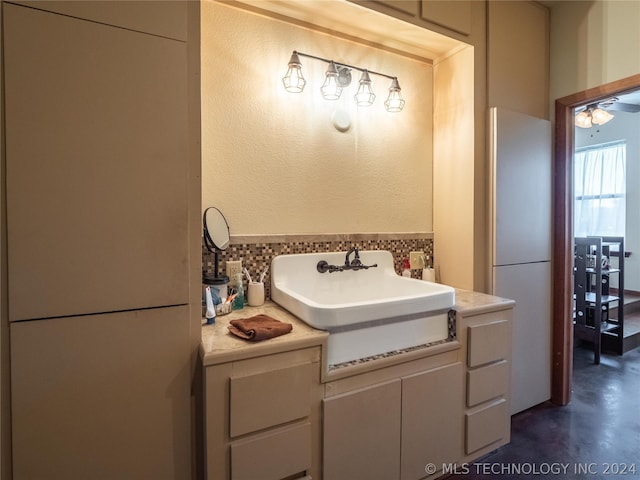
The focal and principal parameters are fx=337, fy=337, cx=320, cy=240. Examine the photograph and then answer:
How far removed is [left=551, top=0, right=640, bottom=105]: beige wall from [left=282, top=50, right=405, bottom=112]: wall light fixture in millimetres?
1074

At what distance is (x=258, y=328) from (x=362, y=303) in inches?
15.1

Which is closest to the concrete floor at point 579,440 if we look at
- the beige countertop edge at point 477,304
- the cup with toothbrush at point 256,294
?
the beige countertop edge at point 477,304

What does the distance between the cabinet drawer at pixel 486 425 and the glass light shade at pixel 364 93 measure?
1.62 metres

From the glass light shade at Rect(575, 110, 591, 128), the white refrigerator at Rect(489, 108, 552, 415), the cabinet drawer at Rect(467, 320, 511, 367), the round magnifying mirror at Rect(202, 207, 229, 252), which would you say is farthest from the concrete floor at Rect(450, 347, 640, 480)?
the glass light shade at Rect(575, 110, 591, 128)

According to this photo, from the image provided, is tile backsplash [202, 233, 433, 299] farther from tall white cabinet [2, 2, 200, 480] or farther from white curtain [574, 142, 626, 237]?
white curtain [574, 142, 626, 237]

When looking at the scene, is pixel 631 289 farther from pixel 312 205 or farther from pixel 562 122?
pixel 312 205

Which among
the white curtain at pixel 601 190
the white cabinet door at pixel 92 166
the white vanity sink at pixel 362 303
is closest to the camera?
the white cabinet door at pixel 92 166

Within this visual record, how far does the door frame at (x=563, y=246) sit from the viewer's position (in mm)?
2074

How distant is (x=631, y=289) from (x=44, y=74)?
19.2ft

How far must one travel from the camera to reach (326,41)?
177 cm

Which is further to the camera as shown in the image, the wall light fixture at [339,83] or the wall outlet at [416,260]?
the wall outlet at [416,260]

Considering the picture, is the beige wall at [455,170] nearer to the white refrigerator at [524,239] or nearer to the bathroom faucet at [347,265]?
the white refrigerator at [524,239]

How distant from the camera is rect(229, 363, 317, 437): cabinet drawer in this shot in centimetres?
105

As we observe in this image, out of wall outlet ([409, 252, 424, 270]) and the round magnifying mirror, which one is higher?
the round magnifying mirror
